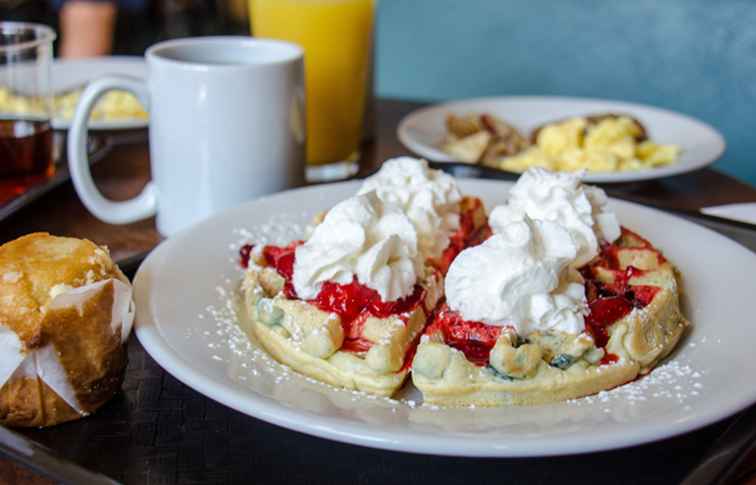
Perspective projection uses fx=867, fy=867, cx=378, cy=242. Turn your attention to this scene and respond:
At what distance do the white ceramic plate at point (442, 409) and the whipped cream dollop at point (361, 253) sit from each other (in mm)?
102

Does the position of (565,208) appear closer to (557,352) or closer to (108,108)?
(557,352)

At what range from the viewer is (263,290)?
3.16 ft

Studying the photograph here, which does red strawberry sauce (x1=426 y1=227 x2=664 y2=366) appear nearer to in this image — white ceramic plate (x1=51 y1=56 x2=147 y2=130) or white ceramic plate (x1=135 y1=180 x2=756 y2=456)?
white ceramic plate (x1=135 y1=180 x2=756 y2=456)

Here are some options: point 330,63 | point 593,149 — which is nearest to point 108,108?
point 330,63

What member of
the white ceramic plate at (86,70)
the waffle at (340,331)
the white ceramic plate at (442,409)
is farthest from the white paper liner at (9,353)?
the white ceramic plate at (86,70)

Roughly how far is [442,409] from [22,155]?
→ 3.20 ft

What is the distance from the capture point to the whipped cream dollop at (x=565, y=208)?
96cm

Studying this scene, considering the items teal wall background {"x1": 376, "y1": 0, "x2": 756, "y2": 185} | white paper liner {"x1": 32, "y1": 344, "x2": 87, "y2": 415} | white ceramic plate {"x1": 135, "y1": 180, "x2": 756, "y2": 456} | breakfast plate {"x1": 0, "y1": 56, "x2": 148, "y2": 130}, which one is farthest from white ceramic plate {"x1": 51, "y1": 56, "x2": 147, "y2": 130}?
teal wall background {"x1": 376, "y1": 0, "x2": 756, "y2": 185}

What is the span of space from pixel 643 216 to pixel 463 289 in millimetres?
425

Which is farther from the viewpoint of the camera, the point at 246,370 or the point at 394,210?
the point at 394,210

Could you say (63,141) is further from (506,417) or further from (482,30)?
(482,30)

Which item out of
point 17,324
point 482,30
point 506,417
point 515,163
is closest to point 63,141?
point 515,163

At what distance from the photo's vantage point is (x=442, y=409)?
2.48ft

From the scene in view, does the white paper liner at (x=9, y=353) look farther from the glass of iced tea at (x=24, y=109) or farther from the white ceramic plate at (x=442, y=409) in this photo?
the glass of iced tea at (x=24, y=109)
